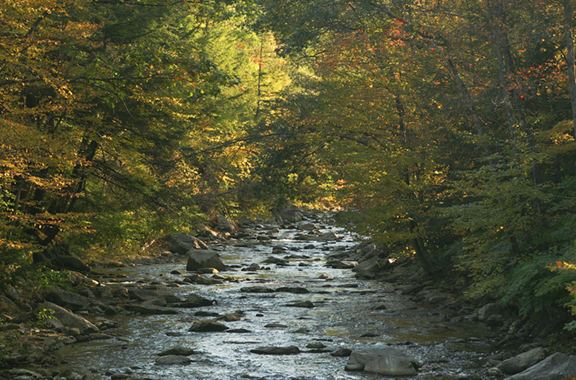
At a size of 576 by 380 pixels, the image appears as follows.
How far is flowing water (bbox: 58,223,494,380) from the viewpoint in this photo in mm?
8438

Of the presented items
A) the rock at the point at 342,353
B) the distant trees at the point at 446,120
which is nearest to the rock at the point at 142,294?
the distant trees at the point at 446,120

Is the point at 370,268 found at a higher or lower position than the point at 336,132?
lower

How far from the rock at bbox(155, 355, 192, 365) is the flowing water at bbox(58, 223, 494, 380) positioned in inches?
A: 5.2

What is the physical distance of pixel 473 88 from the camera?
13938 mm

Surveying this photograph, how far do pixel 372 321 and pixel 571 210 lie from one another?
4719 mm

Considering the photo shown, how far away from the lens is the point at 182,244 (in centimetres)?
2434

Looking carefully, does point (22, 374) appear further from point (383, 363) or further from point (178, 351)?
point (383, 363)

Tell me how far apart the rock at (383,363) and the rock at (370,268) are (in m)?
9.95

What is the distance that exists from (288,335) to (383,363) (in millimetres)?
2797

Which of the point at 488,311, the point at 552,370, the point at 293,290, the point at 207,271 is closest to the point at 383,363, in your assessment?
the point at 552,370

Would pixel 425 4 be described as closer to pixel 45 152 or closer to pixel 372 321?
pixel 372 321

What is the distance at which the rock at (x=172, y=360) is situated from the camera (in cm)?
873

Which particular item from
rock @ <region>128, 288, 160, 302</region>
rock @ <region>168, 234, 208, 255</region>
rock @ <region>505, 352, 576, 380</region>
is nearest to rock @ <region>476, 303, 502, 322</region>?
rock @ <region>505, 352, 576, 380</region>

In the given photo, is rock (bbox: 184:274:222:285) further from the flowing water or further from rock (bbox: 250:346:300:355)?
rock (bbox: 250:346:300:355)
